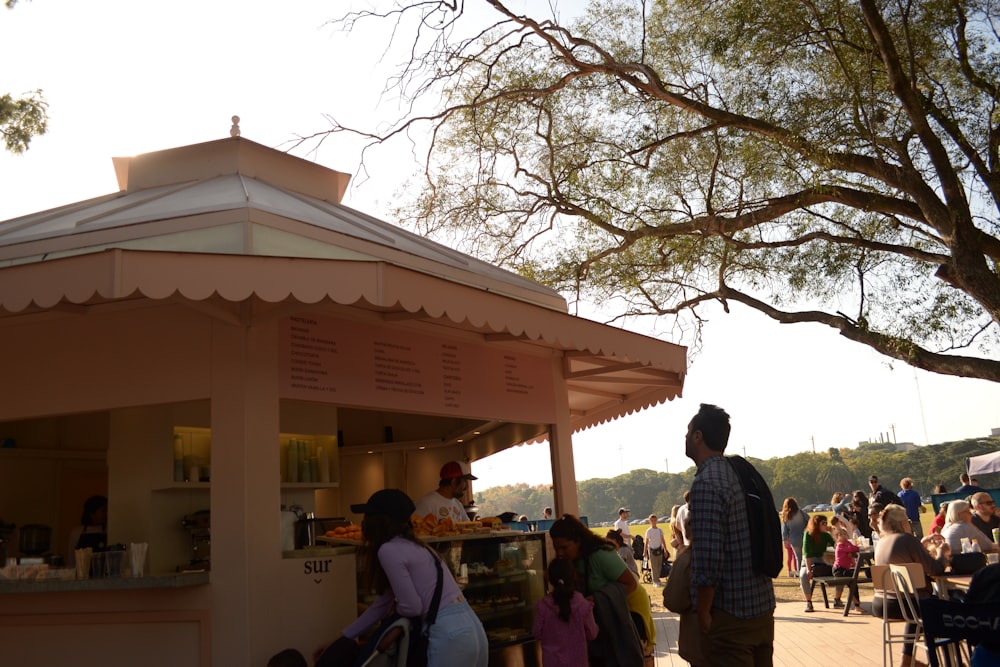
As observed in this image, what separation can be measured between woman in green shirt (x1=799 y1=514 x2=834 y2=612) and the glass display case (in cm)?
675

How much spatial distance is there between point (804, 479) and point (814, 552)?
65237 mm

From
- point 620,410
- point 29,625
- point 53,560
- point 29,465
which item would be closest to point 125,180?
point 29,465

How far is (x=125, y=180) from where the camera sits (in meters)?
8.74

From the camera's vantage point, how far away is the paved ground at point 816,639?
7.98 metres

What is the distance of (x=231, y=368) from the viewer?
549 cm

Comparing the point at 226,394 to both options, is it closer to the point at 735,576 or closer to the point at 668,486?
the point at 735,576

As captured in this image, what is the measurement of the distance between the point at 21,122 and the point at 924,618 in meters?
13.3

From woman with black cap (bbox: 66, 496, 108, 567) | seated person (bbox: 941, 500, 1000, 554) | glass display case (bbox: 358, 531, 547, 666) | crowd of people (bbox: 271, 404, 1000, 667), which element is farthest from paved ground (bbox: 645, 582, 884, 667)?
woman with black cap (bbox: 66, 496, 108, 567)

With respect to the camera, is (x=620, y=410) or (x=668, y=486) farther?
(x=668, y=486)

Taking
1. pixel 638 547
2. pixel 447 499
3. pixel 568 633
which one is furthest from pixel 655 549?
pixel 568 633

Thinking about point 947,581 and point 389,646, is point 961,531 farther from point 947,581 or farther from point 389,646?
point 389,646

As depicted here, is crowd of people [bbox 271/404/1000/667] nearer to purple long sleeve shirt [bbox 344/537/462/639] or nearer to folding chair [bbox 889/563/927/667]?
purple long sleeve shirt [bbox 344/537/462/639]

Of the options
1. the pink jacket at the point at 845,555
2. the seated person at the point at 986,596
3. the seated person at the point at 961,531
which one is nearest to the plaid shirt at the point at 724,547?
the seated person at the point at 986,596

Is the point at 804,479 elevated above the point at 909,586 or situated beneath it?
elevated above
